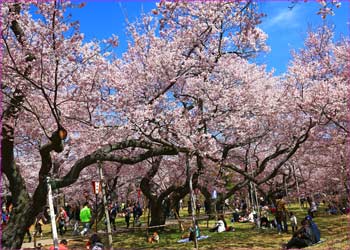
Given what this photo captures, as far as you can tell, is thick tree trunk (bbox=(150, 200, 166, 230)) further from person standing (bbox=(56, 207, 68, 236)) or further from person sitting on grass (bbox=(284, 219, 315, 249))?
person sitting on grass (bbox=(284, 219, 315, 249))

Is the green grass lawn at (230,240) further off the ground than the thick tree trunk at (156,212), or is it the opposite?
the thick tree trunk at (156,212)

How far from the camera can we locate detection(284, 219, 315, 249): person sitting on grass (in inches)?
404

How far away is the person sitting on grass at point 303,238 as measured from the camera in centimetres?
1027

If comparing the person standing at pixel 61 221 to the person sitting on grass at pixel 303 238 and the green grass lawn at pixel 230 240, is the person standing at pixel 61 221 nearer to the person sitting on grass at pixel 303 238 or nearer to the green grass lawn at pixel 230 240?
the green grass lawn at pixel 230 240

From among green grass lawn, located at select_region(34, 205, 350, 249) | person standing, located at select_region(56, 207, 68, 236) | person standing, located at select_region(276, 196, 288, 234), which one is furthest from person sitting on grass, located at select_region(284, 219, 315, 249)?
person standing, located at select_region(56, 207, 68, 236)

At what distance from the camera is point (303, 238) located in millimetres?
10414

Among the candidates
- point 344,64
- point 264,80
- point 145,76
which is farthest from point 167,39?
point 344,64

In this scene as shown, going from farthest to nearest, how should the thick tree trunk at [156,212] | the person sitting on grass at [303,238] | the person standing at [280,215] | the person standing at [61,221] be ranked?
the person standing at [61,221] → the thick tree trunk at [156,212] → the person standing at [280,215] → the person sitting on grass at [303,238]

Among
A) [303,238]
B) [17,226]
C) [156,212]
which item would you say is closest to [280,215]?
[303,238]

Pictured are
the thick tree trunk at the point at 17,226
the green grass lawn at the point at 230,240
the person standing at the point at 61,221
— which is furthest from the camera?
the person standing at the point at 61,221

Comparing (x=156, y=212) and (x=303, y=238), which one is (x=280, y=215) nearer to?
(x=303, y=238)

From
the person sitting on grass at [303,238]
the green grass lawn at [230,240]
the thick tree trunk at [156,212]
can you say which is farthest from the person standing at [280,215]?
the thick tree trunk at [156,212]

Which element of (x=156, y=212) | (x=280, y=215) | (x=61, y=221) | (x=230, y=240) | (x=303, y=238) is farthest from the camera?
(x=61, y=221)

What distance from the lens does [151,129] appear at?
11.3m
